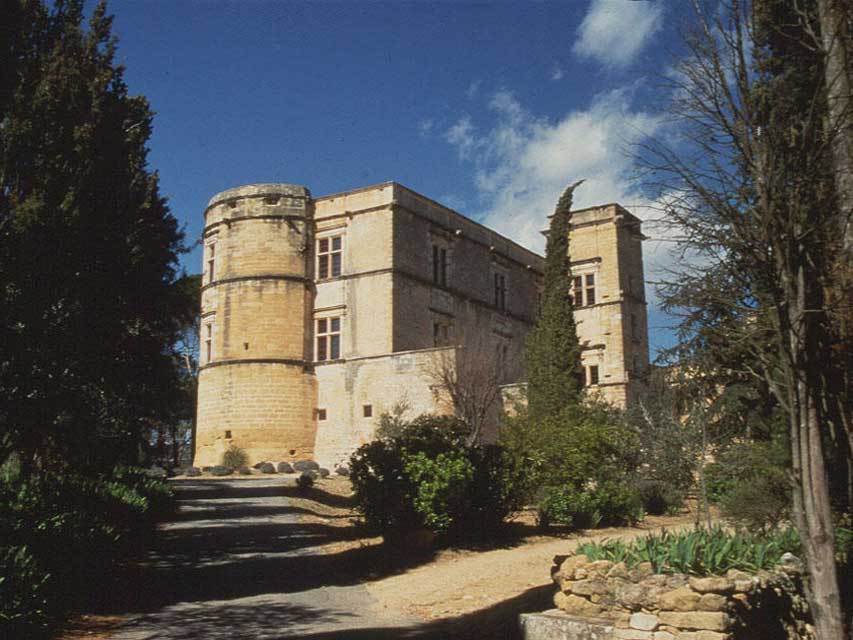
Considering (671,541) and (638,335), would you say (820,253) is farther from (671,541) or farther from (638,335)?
(638,335)

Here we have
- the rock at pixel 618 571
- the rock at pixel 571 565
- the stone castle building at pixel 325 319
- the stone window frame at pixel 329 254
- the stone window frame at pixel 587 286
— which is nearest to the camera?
the rock at pixel 618 571

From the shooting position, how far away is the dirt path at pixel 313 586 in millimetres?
7918

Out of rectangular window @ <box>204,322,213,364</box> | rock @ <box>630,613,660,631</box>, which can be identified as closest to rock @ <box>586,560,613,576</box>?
rock @ <box>630,613,660,631</box>

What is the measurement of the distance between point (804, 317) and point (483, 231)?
1248 inches

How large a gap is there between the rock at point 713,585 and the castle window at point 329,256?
1052 inches

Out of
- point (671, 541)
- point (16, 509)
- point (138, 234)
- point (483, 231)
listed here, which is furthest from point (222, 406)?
point (671, 541)

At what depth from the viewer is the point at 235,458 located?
96.5 feet

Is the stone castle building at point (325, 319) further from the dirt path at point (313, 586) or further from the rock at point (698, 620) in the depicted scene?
the rock at point (698, 620)

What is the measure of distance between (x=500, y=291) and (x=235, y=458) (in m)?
14.9

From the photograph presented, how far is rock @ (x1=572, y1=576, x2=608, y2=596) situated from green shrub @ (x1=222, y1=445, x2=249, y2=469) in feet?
77.4

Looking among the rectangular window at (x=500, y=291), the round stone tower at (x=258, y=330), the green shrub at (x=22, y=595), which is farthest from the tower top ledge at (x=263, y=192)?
the green shrub at (x=22, y=595)

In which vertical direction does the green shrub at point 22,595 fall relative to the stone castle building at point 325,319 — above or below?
below

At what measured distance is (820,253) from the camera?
19.2ft

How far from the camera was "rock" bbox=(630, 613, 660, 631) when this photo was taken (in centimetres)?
645
